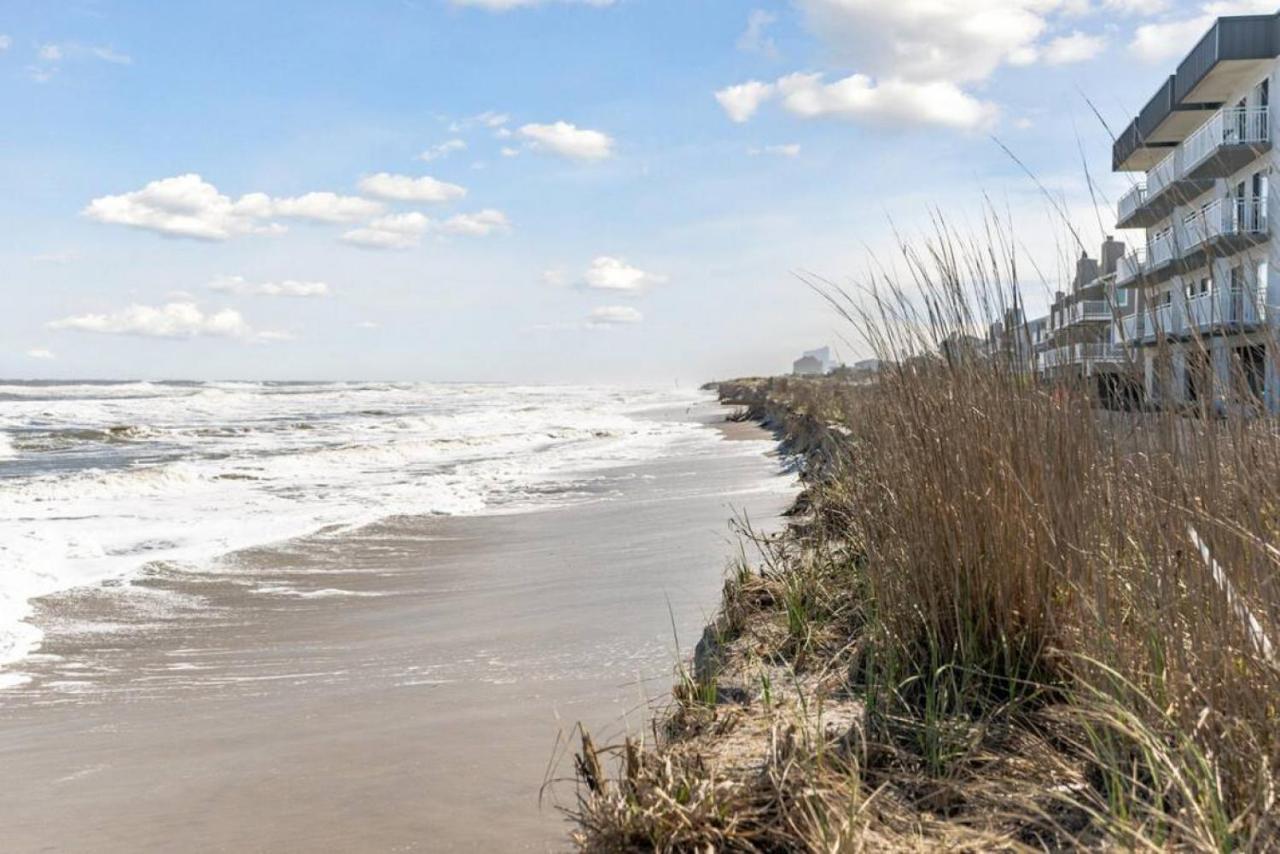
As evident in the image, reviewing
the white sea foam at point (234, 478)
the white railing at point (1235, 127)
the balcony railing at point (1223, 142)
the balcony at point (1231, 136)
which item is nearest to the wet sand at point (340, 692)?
the white sea foam at point (234, 478)

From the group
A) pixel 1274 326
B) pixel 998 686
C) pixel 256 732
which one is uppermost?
pixel 1274 326

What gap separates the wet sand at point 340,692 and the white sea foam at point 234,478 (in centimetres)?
61

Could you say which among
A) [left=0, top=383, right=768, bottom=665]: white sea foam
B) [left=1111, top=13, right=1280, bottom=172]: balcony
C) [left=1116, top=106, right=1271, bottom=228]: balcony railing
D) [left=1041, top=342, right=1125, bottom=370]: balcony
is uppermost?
[left=1111, top=13, right=1280, bottom=172]: balcony

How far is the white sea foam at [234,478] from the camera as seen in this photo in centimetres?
838

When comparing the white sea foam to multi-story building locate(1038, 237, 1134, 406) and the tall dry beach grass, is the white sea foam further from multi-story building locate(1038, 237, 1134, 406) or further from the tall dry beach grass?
multi-story building locate(1038, 237, 1134, 406)

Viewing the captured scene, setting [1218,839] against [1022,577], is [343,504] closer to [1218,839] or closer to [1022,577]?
[1022,577]

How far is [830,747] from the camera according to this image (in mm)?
2723

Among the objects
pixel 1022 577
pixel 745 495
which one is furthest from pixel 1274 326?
pixel 745 495

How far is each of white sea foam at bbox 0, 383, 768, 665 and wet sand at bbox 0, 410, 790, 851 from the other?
1.99ft

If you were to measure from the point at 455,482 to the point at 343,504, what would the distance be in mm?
2577

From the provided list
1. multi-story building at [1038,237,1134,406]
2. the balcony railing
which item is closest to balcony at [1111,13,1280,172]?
the balcony railing

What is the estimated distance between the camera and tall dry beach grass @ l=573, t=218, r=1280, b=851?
2.22 meters

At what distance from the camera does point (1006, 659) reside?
300 centimetres

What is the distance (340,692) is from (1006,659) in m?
2.79
